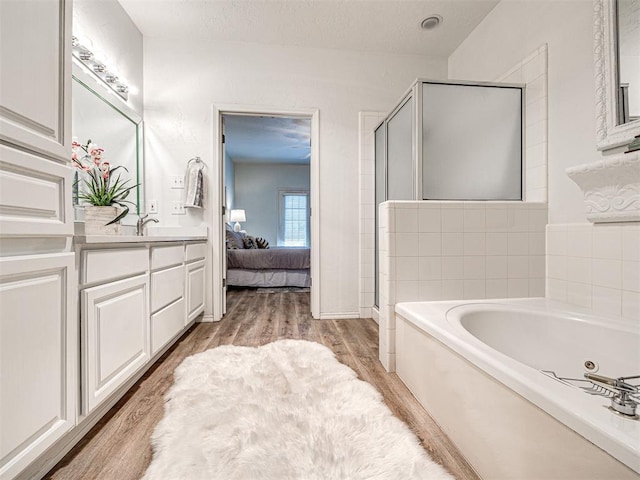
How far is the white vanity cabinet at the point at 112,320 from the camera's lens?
3.79 feet

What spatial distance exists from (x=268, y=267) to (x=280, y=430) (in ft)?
11.7

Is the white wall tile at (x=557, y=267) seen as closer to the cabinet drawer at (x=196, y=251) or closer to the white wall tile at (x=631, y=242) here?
the white wall tile at (x=631, y=242)

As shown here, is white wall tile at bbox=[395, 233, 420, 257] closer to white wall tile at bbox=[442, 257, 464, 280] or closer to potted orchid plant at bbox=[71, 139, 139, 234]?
white wall tile at bbox=[442, 257, 464, 280]

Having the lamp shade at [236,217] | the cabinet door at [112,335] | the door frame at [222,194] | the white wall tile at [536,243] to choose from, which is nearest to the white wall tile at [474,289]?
the white wall tile at [536,243]

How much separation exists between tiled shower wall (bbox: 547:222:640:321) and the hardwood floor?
3.41 ft

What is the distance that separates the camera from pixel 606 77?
143 cm

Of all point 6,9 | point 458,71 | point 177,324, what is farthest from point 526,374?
point 458,71

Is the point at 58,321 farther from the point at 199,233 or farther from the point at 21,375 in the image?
the point at 199,233

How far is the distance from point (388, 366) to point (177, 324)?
146cm

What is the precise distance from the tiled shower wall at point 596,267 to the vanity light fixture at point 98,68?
3.07m

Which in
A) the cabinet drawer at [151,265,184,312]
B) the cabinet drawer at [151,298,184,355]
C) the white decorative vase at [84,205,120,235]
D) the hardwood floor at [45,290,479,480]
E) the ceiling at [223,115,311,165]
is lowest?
the hardwood floor at [45,290,479,480]

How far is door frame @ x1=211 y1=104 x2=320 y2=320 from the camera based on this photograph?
2826 millimetres

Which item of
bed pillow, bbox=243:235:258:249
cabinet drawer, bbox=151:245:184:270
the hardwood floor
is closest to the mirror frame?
the hardwood floor

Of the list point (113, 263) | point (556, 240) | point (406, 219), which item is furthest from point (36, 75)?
point (556, 240)
